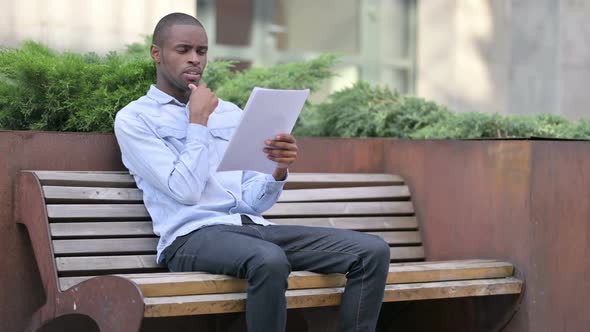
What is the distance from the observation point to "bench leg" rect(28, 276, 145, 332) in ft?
12.4

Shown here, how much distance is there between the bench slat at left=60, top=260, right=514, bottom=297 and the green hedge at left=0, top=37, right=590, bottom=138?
3.02ft

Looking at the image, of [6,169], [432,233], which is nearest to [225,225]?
[6,169]

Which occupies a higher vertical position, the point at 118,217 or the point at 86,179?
the point at 86,179

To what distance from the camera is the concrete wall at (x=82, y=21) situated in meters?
6.43

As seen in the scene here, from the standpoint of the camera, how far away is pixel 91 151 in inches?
186

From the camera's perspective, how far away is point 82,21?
6.66 meters

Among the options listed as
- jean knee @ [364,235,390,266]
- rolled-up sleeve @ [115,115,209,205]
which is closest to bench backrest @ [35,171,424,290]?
rolled-up sleeve @ [115,115,209,205]

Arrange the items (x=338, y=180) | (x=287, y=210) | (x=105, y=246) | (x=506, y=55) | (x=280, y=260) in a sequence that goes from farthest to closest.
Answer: (x=506, y=55)
(x=338, y=180)
(x=287, y=210)
(x=105, y=246)
(x=280, y=260)

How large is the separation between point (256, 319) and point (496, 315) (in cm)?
149

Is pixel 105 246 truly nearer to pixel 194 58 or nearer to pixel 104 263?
pixel 104 263

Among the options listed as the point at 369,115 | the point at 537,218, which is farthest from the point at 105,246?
the point at 369,115

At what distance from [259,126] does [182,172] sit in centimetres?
33

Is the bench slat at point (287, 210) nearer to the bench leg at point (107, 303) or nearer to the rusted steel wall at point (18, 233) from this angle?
the rusted steel wall at point (18, 233)

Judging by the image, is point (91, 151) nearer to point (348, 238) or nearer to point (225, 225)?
point (225, 225)
